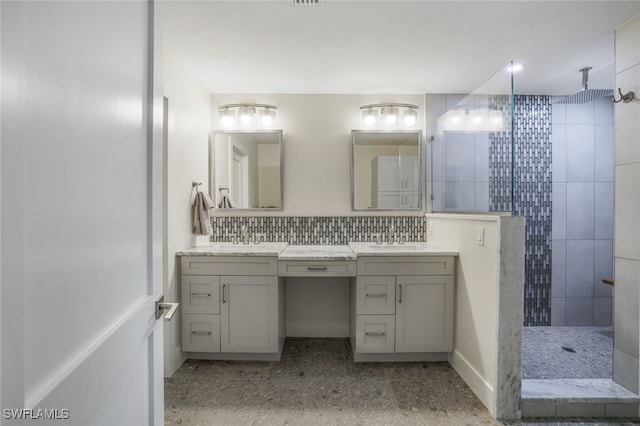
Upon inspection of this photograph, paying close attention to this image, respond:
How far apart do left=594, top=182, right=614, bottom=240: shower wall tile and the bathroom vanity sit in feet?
6.11

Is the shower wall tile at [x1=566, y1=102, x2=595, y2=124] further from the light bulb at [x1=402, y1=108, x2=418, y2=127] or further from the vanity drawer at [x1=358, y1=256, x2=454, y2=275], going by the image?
the vanity drawer at [x1=358, y1=256, x2=454, y2=275]

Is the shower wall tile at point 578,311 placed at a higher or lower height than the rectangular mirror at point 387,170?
lower

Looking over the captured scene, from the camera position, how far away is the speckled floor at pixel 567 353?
7.66 ft

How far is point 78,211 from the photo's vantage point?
24.6 inches

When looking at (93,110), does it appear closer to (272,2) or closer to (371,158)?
(272,2)

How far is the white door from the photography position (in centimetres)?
47

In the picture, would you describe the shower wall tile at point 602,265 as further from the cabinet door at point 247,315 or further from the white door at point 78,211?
the white door at point 78,211

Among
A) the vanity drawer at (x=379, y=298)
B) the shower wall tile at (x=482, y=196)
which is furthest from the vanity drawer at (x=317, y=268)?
the shower wall tile at (x=482, y=196)

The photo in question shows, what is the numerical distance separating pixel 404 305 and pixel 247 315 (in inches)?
47.5

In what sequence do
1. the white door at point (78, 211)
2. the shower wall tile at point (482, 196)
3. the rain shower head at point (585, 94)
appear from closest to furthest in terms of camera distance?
1. the white door at point (78, 211)
2. the shower wall tile at point (482, 196)
3. the rain shower head at point (585, 94)

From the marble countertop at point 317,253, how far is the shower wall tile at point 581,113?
8.32 feet

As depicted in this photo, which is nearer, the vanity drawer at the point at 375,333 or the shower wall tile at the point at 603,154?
the vanity drawer at the point at 375,333

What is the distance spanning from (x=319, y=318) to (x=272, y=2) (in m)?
2.57

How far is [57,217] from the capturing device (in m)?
0.57
